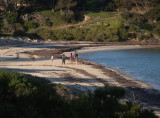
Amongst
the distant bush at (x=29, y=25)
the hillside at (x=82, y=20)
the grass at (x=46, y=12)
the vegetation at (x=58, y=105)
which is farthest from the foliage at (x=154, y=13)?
the vegetation at (x=58, y=105)

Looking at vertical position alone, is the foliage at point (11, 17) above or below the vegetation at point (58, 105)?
above

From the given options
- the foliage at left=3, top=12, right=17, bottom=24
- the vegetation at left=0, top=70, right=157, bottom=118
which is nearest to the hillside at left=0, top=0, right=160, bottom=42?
the foliage at left=3, top=12, right=17, bottom=24

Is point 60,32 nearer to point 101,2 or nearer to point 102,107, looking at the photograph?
point 101,2

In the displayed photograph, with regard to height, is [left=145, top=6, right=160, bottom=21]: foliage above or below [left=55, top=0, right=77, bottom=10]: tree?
below

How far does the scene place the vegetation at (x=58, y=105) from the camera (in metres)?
7.37

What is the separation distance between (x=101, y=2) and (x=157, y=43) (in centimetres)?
1763

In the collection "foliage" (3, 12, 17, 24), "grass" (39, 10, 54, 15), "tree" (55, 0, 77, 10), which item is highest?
"tree" (55, 0, 77, 10)

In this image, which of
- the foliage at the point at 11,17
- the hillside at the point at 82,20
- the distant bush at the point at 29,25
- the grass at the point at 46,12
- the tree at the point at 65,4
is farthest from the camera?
the grass at the point at 46,12

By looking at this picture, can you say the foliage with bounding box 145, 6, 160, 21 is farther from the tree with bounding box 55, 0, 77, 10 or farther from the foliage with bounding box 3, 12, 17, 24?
the foliage with bounding box 3, 12, 17, 24

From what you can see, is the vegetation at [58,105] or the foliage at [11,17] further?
the foliage at [11,17]

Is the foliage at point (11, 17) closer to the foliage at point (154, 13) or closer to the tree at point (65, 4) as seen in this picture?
the tree at point (65, 4)

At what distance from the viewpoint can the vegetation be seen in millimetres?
7367

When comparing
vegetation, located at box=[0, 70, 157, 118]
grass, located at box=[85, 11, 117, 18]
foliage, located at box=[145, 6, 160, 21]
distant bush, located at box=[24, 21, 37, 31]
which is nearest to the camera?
vegetation, located at box=[0, 70, 157, 118]

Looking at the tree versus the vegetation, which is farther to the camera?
the tree
